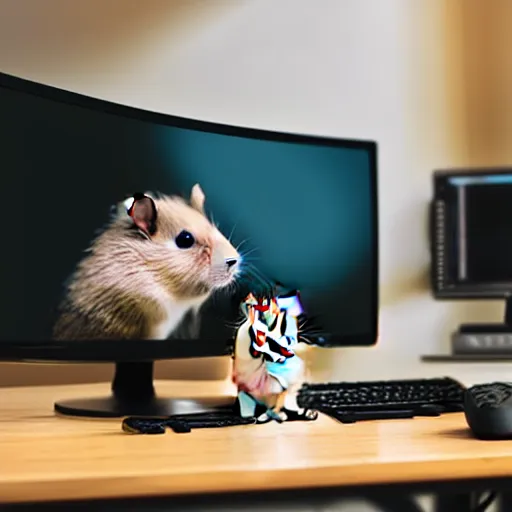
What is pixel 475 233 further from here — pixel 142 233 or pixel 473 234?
pixel 142 233

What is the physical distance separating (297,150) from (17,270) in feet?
1.48


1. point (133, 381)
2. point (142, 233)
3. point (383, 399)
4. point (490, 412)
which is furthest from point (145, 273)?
point (490, 412)

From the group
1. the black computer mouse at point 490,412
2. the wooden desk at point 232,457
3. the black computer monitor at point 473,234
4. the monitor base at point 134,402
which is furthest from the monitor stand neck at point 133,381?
the black computer monitor at point 473,234

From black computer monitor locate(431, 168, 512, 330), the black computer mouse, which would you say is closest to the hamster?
the black computer mouse

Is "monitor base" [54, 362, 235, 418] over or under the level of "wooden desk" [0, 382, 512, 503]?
over

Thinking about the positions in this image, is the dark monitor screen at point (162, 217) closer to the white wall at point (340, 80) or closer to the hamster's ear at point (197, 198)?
the hamster's ear at point (197, 198)

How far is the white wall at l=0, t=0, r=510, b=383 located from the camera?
1463 millimetres

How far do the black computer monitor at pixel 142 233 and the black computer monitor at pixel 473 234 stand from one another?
0.43 metres

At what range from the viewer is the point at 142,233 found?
40.7 inches

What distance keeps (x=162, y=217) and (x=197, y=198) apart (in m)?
0.07

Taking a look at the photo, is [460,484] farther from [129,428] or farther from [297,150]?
[297,150]

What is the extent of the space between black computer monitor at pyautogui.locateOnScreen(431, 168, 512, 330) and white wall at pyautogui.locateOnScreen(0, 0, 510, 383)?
0.04 m

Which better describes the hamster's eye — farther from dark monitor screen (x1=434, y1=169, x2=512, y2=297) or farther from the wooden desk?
dark monitor screen (x1=434, y1=169, x2=512, y2=297)

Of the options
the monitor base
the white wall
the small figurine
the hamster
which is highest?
the white wall
